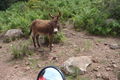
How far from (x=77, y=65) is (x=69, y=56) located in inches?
32.8

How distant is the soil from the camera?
5.43m

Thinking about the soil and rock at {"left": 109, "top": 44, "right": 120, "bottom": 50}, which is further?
rock at {"left": 109, "top": 44, "right": 120, "bottom": 50}

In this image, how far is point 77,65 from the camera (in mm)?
5359

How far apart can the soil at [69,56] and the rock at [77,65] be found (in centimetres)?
11

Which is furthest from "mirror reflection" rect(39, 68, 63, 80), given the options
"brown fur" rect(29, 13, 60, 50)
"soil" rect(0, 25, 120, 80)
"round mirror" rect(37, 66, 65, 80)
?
"brown fur" rect(29, 13, 60, 50)

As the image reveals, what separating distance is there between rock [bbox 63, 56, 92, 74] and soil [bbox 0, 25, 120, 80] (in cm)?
11

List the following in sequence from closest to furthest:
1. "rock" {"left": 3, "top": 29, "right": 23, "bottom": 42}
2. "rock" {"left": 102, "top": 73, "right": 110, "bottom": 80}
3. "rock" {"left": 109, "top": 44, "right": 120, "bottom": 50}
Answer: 1. "rock" {"left": 102, "top": 73, "right": 110, "bottom": 80}
2. "rock" {"left": 109, "top": 44, "right": 120, "bottom": 50}
3. "rock" {"left": 3, "top": 29, "right": 23, "bottom": 42}

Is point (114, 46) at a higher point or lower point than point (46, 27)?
lower

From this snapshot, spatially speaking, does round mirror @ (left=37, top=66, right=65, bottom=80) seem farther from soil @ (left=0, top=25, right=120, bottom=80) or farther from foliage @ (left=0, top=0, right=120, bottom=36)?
foliage @ (left=0, top=0, right=120, bottom=36)

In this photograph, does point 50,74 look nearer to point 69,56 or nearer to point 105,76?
point 105,76

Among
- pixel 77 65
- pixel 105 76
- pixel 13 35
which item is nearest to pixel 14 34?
pixel 13 35

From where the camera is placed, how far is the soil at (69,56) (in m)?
5.43

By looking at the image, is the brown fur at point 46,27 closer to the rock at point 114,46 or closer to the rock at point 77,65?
the rock at point 77,65

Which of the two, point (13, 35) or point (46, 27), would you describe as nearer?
point (46, 27)
